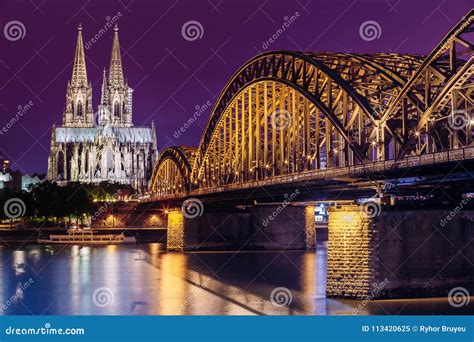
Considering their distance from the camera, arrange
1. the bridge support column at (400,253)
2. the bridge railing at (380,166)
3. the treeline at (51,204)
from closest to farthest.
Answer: the bridge railing at (380,166)
the bridge support column at (400,253)
the treeline at (51,204)

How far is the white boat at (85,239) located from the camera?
106188 mm

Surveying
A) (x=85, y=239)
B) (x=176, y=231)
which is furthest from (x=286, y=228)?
(x=85, y=239)

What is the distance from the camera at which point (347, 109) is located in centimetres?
5159

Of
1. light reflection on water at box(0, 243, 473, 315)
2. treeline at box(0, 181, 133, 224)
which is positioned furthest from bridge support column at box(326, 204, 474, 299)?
treeline at box(0, 181, 133, 224)

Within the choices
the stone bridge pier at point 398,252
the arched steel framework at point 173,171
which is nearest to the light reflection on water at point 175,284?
the stone bridge pier at point 398,252

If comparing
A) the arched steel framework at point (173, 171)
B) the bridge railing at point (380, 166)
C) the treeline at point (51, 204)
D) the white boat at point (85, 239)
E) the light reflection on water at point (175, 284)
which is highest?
the arched steel framework at point (173, 171)

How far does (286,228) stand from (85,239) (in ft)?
113

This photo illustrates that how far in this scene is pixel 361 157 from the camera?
45875 mm

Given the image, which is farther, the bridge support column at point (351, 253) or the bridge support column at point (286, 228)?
the bridge support column at point (286, 228)

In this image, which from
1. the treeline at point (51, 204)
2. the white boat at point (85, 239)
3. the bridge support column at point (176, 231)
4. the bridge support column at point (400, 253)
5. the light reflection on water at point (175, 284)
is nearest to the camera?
the bridge support column at point (400, 253)

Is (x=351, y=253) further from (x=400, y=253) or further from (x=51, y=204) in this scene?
(x=51, y=204)

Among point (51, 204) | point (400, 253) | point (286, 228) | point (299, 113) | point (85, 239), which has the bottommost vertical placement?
point (400, 253)

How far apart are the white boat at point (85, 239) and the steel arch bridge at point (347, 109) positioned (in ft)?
53.2

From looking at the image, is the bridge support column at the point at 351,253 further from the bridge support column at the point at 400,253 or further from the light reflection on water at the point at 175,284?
the light reflection on water at the point at 175,284
